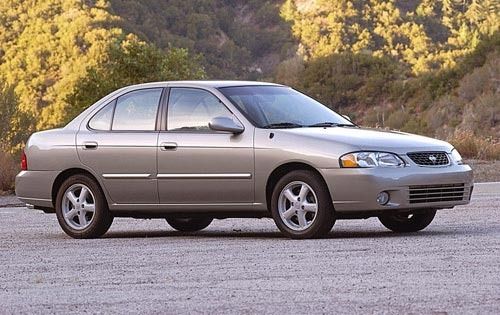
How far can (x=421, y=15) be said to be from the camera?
7219 cm

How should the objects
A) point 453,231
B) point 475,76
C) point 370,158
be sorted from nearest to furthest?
point 370,158 < point 453,231 < point 475,76

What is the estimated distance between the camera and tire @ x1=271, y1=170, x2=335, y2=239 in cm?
1305

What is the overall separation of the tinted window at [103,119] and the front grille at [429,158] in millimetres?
3276

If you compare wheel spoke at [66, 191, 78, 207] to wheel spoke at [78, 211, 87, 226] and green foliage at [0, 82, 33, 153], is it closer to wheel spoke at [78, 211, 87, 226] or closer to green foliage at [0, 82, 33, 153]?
wheel spoke at [78, 211, 87, 226]

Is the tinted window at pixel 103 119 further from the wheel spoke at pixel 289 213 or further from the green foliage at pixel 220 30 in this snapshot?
the green foliage at pixel 220 30

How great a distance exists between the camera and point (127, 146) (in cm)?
1427

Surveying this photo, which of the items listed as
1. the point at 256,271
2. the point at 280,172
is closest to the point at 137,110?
the point at 280,172

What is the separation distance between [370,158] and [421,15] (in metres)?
→ 60.1

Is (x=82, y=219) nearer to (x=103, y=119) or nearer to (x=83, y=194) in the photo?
(x=83, y=194)

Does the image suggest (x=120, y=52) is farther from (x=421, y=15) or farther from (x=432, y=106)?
(x=421, y=15)

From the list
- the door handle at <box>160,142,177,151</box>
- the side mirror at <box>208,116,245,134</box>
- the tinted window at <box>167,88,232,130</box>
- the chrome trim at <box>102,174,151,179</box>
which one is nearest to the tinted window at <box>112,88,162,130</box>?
the tinted window at <box>167,88,232,130</box>

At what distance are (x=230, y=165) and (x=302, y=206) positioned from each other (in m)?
0.91

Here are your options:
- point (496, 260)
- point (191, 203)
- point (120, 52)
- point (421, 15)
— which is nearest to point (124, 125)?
point (191, 203)

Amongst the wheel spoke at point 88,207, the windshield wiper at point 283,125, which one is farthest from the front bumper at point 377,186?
the wheel spoke at point 88,207
